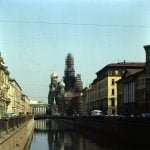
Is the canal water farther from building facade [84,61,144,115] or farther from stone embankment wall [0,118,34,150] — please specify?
building facade [84,61,144,115]

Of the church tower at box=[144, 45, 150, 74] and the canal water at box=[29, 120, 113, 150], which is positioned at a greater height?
the church tower at box=[144, 45, 150, 74]

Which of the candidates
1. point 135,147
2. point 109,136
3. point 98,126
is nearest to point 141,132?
point 135,147

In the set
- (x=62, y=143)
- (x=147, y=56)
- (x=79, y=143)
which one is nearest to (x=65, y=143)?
(x=62, y=143)

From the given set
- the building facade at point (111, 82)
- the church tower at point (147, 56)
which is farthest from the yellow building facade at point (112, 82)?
the church tower at point (147, 56)

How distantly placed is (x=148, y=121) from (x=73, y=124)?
102m

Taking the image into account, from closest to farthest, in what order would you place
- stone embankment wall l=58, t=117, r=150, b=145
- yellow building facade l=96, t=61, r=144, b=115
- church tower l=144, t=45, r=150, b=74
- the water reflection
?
stone embankment wall l=58, t=117, r=150, b=145
the water reflection
church tower l=144, t=45, r=150, b=74
yellow building facade l=96, t=61, r=144, b=115

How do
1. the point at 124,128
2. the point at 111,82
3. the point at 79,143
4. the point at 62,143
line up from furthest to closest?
the point at 111,82 → the point at 62,143 → the point at 79,143 → the point at 124,128

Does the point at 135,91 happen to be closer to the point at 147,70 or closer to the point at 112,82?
the point at 147,70

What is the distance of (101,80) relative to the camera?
168 metres

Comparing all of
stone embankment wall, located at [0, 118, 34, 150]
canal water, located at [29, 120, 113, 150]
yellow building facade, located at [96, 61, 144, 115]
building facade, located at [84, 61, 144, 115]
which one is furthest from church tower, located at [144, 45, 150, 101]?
stone embankment wall, located at [0, 118, 34, 150]

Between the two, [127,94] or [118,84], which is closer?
[127,94]

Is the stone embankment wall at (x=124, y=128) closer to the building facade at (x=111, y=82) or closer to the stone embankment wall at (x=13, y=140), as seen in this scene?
the stone embankment wall at (x=13, y=140)

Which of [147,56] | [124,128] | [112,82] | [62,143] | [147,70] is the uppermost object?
[147,56]

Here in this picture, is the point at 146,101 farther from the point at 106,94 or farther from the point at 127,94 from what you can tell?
the point at 106,94
